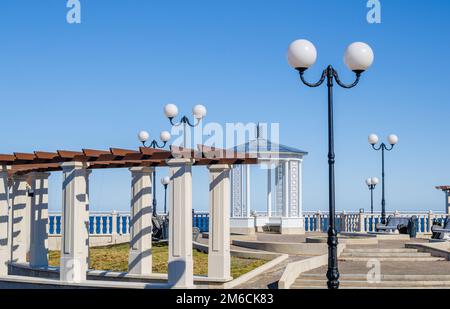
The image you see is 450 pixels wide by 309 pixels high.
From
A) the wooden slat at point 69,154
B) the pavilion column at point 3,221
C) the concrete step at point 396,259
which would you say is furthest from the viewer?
the concrete step at point 396,259

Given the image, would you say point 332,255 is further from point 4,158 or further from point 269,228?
point 269,228

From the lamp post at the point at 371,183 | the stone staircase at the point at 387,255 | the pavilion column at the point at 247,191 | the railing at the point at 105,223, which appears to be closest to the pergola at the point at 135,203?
the stone staircase at the point at 387,255

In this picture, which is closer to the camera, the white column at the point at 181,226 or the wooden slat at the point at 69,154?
the white column at the point at 181,226

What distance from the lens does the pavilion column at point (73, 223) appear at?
1540 centimetres

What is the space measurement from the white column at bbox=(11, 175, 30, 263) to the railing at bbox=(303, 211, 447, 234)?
57.8 feet

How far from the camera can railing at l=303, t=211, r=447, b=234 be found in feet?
109

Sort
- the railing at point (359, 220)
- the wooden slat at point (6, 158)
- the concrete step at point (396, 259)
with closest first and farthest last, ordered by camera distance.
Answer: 1. the wooden slat at point (6, 158)
2. the concrete step at point (396, 259)
3. the railing at point (359, 220)

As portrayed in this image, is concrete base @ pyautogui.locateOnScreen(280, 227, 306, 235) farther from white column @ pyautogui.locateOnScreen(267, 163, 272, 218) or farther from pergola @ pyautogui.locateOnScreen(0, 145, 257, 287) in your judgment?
pergola @ pyautogui.locateOnScreen(0, 145, 257, 287)

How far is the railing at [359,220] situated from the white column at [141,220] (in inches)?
694

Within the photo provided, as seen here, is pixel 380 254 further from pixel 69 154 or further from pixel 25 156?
pixel 25 156

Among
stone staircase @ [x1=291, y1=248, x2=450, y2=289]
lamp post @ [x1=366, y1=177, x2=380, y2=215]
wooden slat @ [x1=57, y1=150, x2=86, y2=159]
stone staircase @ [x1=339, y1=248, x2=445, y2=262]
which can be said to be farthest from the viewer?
lamp post @ [x1=366, y1=177, x2=380, y2=215]

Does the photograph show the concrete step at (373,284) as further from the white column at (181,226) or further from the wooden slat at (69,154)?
the wooden slat at (69,154)

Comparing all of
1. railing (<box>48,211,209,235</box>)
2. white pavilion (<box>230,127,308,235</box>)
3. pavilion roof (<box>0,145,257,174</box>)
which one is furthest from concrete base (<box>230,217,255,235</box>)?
pavilion roof (<box>0,145,257,174</box>)
